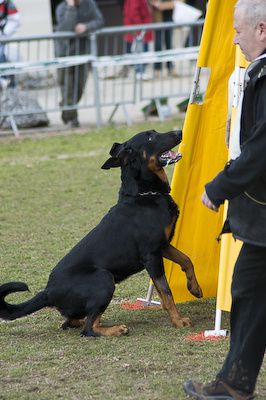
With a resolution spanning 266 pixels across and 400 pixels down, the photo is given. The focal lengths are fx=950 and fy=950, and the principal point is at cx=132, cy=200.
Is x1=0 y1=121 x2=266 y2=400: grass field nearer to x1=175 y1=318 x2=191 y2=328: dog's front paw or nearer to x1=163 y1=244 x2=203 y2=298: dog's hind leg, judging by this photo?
x1=175 y1=318 x2=191 y2=328: dog's front paw

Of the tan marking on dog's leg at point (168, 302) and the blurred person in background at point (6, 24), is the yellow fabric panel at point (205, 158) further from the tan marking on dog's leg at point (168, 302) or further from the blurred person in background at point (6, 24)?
the blurred person in background at point (6, 24)

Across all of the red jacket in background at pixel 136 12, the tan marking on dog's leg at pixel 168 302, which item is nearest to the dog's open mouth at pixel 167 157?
the tan marking on dog's leg at pixel 168 302

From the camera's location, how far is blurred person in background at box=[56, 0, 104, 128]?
46.8 feet

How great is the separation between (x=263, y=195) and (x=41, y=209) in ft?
18.8

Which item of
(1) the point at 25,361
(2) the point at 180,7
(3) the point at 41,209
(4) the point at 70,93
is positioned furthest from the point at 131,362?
(2) the point at 180,7

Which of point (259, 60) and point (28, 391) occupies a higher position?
point (259, 60)

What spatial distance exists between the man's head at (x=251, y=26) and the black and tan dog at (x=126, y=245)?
156 cm

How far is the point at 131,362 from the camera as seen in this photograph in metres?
5.14

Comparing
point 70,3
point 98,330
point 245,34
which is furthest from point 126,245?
point 70,3

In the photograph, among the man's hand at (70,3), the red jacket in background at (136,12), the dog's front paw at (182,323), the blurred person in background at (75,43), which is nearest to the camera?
the dog's front paw at (182,323)

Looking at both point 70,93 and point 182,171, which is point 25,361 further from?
point 70,93

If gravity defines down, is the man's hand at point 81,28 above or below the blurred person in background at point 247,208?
below

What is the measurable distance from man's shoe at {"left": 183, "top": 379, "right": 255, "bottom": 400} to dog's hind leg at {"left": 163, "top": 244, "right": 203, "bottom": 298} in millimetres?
1400

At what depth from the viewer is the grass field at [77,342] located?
478cm
